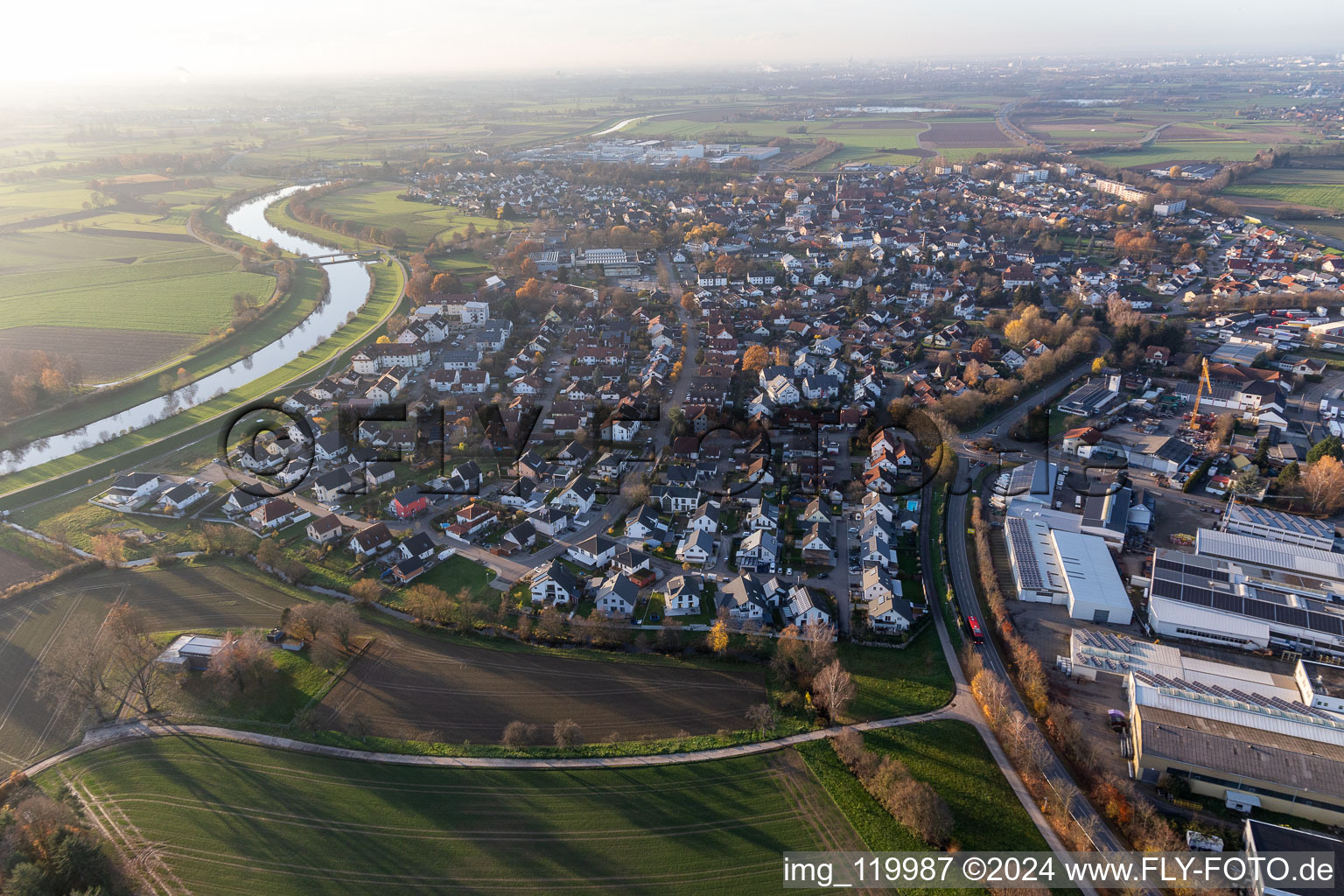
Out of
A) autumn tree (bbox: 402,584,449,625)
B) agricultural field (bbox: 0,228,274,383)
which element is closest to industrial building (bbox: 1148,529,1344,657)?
autumn tree (bbox: 402,584,449,625)

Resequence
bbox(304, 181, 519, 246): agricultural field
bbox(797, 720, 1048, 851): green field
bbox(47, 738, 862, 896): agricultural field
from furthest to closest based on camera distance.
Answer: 1. bbox(304, 181, 519, 246): agricultural field
2. bbox(797, 720, 1048, 851): green field
3. bbox(47, 738, 862, 896): agricultural field

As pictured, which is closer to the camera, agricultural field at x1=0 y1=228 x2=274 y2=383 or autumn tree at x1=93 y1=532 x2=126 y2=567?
autumn tree at x1=93 y1=532 x2=126 y2=567

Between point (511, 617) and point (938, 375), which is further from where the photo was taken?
point (938, 375)

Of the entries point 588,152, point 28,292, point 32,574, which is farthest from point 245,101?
point 32,574

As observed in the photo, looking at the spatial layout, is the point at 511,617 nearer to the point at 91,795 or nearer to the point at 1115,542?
the point at 91,795

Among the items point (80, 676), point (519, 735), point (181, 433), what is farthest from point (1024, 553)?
point (181, 433)

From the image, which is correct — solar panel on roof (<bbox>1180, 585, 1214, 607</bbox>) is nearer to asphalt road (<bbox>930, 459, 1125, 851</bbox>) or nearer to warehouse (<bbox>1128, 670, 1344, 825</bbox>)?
warehouse (<bbox>1128, 670, 1344, 825</bbox>)

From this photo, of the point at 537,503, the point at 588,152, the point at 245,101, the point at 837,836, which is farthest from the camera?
the point at 245,101
